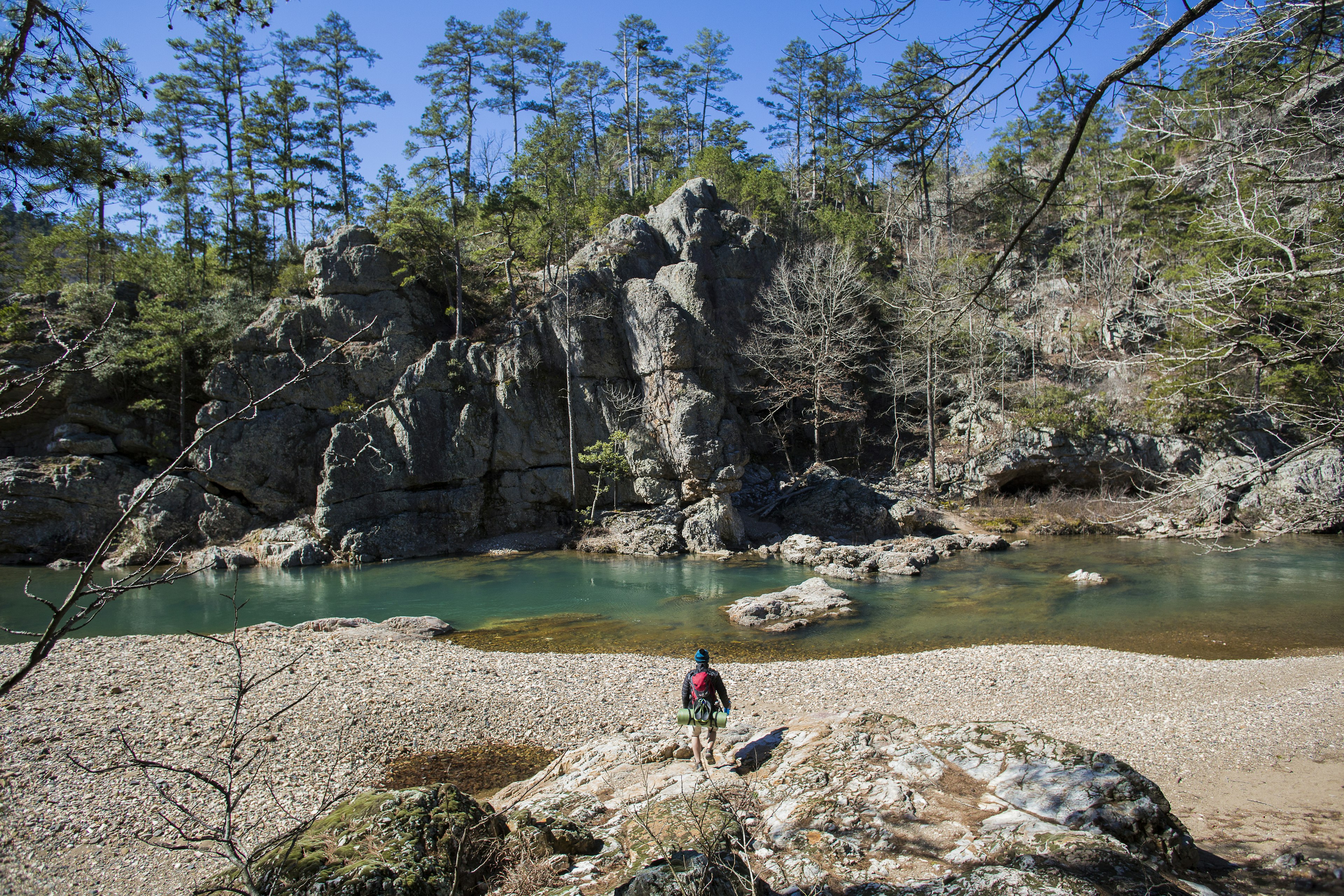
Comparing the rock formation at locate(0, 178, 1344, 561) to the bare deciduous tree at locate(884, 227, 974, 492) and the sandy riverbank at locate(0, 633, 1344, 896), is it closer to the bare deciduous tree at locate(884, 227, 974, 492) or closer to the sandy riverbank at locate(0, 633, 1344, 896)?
the bare deciduous tree at locate(884, 227, 974, 492)

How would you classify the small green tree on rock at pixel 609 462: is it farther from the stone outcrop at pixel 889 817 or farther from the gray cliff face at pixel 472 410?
the stone outcrop at pixel 889 817

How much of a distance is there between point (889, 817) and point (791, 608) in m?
9.97

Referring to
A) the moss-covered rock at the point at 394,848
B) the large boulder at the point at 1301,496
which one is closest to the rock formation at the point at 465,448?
the large boulder at the point at 1301,496

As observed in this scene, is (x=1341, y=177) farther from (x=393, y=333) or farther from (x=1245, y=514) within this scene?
(x=393, y=333)

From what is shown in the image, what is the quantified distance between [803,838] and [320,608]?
51.6 ft

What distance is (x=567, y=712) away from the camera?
9.79 metres

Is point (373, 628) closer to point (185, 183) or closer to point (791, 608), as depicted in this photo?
point (791, 608)

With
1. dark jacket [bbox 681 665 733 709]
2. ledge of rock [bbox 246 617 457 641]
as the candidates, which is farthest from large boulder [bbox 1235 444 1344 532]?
ledge of rock [bbox 246 617 457 641]

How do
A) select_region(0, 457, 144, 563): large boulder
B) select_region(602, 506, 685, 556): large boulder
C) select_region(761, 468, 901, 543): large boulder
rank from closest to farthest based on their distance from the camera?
1. select_region(0, 457, 144, 563): large boulder
2. select_region(602, 506, 685, 556): large boulder
3. select_region(761, 468, 901, 543): large boulder

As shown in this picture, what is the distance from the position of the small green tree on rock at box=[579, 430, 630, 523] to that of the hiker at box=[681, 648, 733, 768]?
781 inches

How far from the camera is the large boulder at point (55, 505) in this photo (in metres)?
24.6

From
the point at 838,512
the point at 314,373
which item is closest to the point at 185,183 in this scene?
the point at 314,373

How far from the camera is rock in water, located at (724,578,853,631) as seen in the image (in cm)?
1452

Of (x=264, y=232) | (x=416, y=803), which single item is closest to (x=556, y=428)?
(x=264, y=232)
